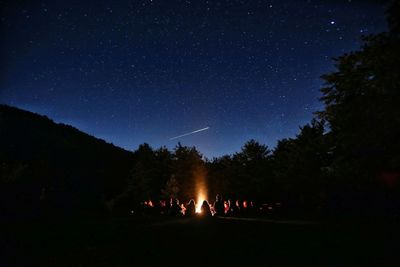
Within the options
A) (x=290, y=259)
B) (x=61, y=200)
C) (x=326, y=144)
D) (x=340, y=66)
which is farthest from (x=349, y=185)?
(x=61, y=200)

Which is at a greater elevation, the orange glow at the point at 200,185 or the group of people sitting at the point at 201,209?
the orange glow at the point at 200,185

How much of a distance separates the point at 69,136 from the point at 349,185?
51.8 m

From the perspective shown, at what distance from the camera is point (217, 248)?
1162 cm

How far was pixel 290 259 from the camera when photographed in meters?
9.57

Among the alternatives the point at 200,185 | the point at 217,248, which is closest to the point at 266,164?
the point at 200,185

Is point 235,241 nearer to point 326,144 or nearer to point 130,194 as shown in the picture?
point 326,144

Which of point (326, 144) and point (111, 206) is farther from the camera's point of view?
point (111, 206)

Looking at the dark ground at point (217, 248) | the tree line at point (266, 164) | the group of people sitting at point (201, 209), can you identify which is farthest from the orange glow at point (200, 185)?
the dark ground at point (217, 248)

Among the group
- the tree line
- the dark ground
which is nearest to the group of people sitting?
the tree line

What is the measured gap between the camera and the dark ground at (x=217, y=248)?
376 inches

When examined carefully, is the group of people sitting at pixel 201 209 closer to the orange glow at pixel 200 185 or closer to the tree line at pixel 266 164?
the tree line at pixel 266 164

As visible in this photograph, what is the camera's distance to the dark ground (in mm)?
9555

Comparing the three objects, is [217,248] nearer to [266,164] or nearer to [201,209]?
[201,209]

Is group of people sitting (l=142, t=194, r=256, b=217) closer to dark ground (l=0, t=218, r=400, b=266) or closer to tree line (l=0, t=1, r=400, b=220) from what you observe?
tree line (l=0, t=1, r=400, b=220)
